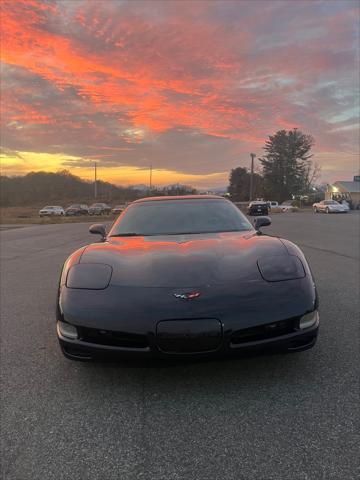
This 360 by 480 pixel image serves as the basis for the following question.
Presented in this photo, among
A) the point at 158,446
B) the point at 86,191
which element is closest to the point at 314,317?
the point at 158,446

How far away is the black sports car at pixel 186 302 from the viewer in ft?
7.94

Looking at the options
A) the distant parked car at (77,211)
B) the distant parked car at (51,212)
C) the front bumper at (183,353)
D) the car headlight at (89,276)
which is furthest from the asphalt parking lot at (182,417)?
the distant parked car at (77,211)

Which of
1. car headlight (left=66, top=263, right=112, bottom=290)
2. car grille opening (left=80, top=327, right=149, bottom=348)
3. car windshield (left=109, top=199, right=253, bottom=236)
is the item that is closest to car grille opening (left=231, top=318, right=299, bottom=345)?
car grille opening (left=80, top=327, right=149, bottom=348)

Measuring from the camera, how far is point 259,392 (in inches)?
104

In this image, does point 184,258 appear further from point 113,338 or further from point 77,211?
point 77,211

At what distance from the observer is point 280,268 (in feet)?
9.24

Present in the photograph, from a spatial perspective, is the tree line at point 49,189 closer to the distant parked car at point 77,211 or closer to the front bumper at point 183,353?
the distant parked car at point 77,211

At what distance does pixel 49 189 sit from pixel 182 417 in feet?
377

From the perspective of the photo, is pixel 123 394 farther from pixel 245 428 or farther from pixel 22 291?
pixel 22 291

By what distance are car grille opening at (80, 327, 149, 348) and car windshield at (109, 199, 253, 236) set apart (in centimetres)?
150

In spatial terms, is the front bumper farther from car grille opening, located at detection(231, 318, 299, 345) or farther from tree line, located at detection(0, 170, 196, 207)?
tree line, located at detection(0, 170, 196, 207)

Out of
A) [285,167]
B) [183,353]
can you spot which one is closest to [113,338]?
[183,353]

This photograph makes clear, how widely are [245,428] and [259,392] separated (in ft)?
1.37

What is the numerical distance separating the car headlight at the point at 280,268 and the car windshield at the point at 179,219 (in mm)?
1025
